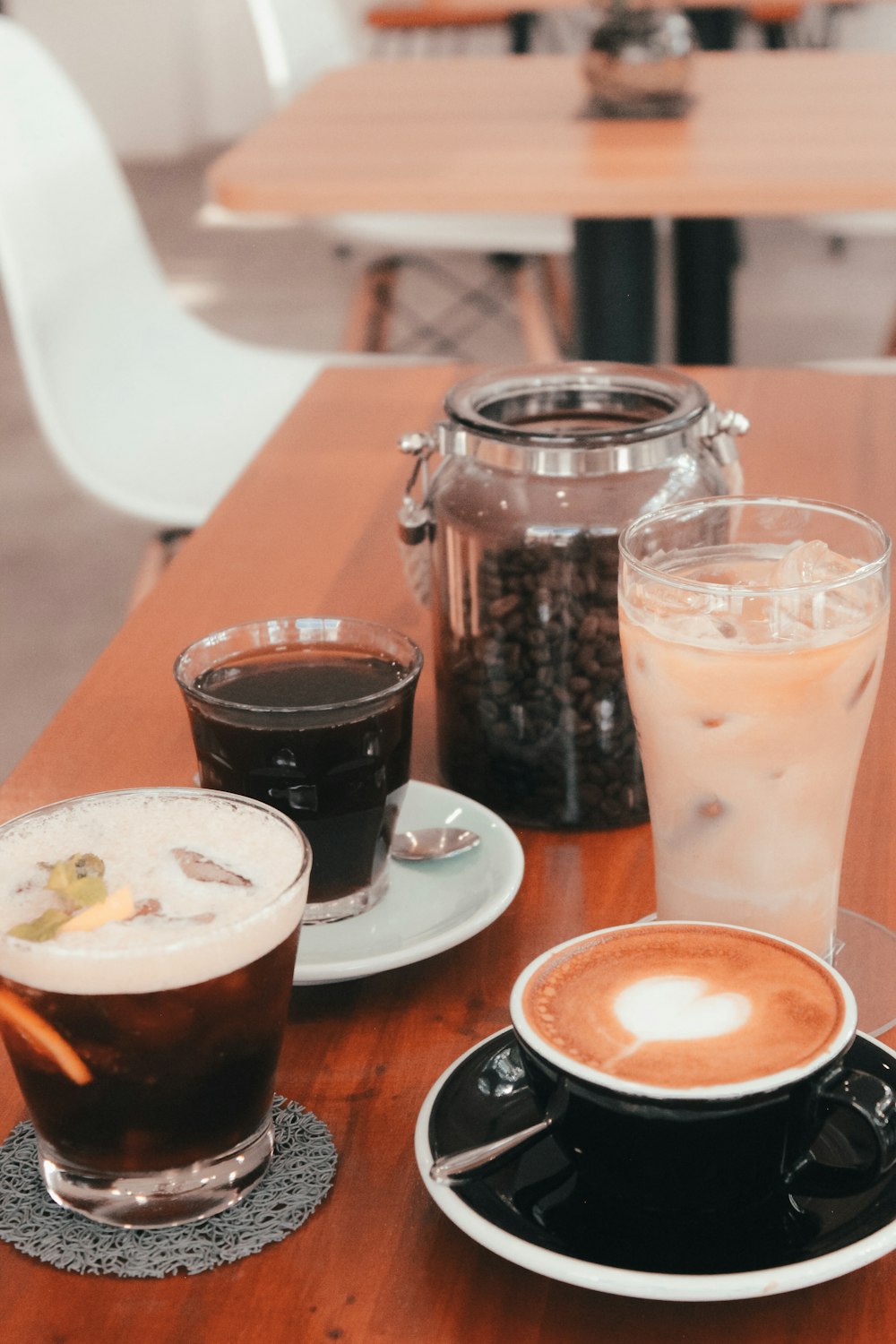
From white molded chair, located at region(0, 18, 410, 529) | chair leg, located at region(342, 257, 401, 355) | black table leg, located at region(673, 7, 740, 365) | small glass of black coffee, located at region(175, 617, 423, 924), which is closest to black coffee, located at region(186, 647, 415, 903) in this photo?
small glass of black coffee, located at region(175, 617, 423, 924)

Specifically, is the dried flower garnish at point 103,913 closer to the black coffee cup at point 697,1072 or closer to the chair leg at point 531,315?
the black coffee cup at point 697,1072

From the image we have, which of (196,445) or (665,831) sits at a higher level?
(665,831)

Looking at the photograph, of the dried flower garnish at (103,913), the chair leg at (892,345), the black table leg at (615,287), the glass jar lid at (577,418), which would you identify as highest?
the glass jar lid at (577,418)

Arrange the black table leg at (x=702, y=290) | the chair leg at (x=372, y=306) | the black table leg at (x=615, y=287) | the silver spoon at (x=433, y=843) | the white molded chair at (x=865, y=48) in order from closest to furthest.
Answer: the silver spoon at (x=433, y=843), the black table leg at (x=615, y=287), the white molded chair at (x=865, y=48), the black table leg at (x=702, y=290), the chair leg at (x=372, y=306)

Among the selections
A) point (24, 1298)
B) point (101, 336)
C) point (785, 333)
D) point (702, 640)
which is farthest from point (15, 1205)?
point (785, 333)

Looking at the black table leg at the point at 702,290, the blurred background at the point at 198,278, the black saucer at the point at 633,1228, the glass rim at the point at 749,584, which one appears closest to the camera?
the black saucer at the point at 633,1228

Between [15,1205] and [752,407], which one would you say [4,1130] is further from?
[752,407]

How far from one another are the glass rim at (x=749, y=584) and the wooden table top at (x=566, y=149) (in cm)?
100

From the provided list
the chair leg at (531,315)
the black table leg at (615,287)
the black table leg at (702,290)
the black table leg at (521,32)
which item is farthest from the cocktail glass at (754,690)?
the black table leg at (521,32)

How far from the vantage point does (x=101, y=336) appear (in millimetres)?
1879

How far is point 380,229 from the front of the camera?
261 cm

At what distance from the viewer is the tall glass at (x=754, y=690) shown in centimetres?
56

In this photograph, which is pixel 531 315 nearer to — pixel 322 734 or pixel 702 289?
pixel 702 289

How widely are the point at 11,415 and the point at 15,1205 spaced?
3426mm
